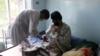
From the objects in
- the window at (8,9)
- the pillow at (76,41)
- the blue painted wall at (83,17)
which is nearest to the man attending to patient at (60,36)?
the pillow at (76,41)

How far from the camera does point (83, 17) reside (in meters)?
3.02

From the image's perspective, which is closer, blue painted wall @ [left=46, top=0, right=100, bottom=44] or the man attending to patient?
the man attending to patient

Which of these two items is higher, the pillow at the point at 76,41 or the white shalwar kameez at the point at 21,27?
the white shalwar kameez at the point at 21,27

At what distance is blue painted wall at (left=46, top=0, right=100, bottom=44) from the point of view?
2824 mm

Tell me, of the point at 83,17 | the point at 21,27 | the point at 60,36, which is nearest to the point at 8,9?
the point at 21,27

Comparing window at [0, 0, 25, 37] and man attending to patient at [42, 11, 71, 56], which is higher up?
window at [0, 0, 25, 37]

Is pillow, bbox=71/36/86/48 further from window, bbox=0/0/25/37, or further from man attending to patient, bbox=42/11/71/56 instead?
window, bbox=0/0/25/37

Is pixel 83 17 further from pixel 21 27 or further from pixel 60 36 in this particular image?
pixel 21 27

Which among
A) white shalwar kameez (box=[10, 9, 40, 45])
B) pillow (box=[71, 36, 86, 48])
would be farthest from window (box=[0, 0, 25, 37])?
pillow (box=[71, 36, 86, 48])

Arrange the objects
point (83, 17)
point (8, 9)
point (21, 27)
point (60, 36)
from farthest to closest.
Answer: point (8, 9), point (83, 17), point (21, 27), point (60, 36)

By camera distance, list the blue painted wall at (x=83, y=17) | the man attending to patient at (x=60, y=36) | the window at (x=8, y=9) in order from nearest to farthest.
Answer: the man attending to patient at (x=60, y=36)
the blue painted wall at (x=83, y=17)
the window at (x=8, y=9)

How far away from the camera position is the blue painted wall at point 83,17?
2.82 meters

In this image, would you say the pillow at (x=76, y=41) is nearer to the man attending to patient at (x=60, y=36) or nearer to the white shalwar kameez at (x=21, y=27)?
the man attending to patient at (x=60, y=36)

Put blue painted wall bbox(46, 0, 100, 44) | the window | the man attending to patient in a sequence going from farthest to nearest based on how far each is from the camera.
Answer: the window
blue painted wall bbox(46, 0, 100, 44)
the man attending to patient
